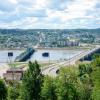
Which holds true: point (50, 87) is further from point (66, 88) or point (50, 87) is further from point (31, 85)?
point (66, 88)

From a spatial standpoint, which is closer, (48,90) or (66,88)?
(66,88)

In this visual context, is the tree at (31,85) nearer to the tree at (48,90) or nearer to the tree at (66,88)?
the tree at (48,90)

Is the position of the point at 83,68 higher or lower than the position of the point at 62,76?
lower

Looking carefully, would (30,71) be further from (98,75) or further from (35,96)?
(98,75)

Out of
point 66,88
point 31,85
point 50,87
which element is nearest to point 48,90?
point 50,87

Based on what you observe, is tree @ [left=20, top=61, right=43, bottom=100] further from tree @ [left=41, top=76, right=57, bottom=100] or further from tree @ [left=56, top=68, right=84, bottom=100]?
tree @ [left=56, top=68, right=84, bottom=100]

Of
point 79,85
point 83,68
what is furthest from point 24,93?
point 83,68
